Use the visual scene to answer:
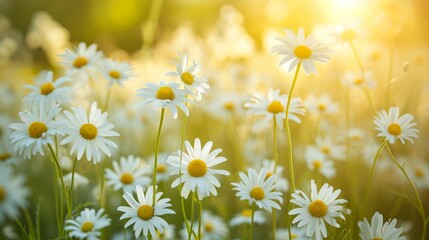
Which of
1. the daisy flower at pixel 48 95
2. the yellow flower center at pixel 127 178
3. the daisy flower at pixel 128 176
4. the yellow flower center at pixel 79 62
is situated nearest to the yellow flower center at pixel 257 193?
the daisy flower at pixel 128 176

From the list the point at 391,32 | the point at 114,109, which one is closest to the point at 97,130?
the point at 391,32

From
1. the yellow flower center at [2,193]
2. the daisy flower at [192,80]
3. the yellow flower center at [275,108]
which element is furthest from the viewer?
the yellow flower center at [2,193]

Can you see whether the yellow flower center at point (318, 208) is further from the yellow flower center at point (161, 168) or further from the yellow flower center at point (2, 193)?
the yellow flower center at point (2, 193)

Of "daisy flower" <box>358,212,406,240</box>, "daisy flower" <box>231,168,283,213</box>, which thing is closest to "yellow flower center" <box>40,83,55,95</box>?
"daisy flower" <box>231,168,283,213</box>

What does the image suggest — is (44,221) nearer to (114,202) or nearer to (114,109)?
(114,202)

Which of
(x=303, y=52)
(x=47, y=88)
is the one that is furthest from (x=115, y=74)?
(x=303, y=52)

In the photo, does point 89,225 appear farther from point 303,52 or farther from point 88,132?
point 303,52
